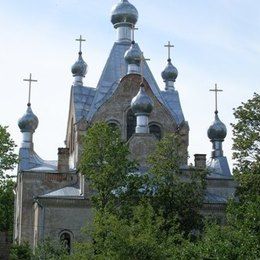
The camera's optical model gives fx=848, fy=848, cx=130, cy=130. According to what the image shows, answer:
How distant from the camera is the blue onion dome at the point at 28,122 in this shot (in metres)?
36.3

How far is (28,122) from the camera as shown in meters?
36.3

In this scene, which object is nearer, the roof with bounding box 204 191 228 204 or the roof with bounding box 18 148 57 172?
the roof with bounding box 204 191 228 204

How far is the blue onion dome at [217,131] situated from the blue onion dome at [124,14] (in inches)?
232

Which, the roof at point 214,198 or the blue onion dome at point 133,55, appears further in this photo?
the blue onion dome at point 133,55

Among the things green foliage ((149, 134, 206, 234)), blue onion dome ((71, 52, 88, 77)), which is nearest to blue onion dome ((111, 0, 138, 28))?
blue onion dome ((71, 52, 88, 77))

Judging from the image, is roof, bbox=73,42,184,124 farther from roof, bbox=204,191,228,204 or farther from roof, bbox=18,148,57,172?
roof, bbox=204,191,228,204

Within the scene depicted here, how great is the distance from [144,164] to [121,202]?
16.3 feet

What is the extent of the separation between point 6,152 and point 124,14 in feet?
35.8

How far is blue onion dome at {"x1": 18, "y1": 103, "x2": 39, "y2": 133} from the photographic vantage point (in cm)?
3628

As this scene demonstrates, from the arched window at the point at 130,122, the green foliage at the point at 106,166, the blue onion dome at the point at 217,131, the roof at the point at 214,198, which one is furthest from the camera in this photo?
the blue onion dome at the point at 217,131

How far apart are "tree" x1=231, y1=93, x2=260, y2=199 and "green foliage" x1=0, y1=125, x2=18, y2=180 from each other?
758cm

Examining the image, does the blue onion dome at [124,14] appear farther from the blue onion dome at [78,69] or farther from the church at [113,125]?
the blue onion dome at [78,69]

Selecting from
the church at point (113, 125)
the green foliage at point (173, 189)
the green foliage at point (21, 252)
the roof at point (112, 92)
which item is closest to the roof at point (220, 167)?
the church at point (113, 125)

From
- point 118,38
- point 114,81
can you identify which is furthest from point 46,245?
point 118,38
